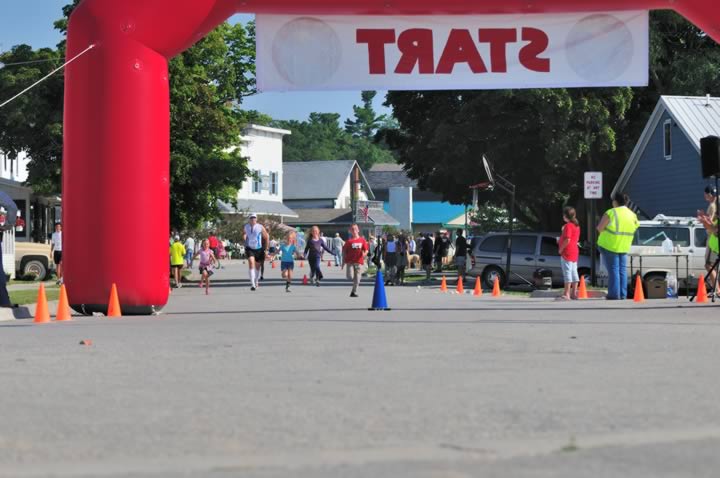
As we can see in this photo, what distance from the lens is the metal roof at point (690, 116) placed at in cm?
3656

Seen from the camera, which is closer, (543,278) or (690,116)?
(543,278)

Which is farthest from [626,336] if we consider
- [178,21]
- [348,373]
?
[178,21]

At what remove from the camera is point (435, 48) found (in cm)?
1714

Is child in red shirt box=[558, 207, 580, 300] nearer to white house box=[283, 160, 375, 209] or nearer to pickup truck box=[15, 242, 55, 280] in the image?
pickup truck box=[15, 242, 55, 280]

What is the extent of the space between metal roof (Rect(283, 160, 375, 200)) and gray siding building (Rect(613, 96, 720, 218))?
2769 inches

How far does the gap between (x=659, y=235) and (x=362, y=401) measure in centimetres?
2100

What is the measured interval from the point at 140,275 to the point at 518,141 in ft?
83.3

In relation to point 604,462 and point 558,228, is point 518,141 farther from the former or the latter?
point 604,462

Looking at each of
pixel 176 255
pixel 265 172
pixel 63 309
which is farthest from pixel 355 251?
pixel 265 172

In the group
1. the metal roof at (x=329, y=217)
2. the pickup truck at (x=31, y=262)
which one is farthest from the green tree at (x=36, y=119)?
the metal roof at (x=329, y=217)

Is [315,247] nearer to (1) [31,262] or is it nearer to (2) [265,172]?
(1) [31,262]

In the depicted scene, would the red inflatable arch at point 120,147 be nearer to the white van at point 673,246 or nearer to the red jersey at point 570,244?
the red jersey at point 570,244

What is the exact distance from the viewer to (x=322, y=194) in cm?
11031

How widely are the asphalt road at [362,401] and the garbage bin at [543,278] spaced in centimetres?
1573
